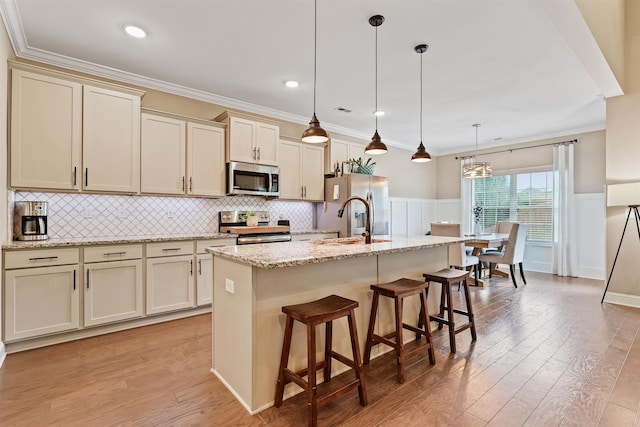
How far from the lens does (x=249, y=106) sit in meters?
4.56

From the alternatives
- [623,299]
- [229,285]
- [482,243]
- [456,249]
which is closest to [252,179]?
[229,285]

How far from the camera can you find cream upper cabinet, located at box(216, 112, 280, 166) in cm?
412

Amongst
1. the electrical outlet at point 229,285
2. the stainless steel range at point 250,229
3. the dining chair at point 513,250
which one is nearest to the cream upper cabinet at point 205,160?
the stainless steel range at point 250,229

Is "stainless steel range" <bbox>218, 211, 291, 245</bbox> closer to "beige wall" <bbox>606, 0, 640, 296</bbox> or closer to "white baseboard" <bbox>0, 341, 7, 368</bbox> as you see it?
"white baseboard" <bbox>0, 341, 7, 368</bbox>

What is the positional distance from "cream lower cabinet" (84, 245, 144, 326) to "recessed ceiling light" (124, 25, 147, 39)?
1957mm

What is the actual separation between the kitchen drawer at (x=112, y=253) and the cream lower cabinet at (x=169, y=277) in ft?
0.41

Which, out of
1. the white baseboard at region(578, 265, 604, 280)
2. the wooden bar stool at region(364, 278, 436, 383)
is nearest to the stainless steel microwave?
the wooden bar stool at region(364, 278, 436, 383)

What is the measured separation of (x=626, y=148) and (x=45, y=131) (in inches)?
249

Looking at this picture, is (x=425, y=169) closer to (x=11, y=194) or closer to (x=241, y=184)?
(x=241, y=184)

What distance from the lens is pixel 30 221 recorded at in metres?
2.92

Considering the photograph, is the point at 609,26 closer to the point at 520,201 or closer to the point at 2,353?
the point at 520,201

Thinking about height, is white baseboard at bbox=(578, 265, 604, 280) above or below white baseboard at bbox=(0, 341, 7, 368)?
above

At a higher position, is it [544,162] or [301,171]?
[544,162]

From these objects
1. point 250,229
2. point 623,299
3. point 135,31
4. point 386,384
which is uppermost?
point 135,31
